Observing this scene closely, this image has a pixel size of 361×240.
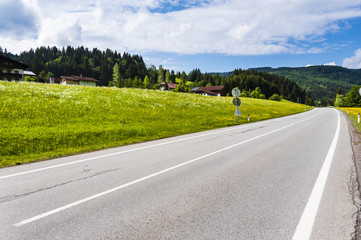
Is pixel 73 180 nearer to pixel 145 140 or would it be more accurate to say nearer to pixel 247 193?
pixel 247 193

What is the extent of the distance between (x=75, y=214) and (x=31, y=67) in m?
150

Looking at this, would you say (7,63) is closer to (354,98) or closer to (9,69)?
(9,69)

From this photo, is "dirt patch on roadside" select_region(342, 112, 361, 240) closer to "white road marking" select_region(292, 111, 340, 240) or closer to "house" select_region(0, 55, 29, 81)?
"white road marking" select_region(292, 111, 340, 240)

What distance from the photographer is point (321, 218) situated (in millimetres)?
3930

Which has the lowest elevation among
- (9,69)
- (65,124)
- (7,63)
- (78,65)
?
→ (65,124)

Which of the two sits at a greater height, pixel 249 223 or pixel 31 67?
pixel 31 67

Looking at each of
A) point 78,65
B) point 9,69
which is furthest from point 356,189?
point 78,65

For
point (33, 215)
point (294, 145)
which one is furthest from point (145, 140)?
point (33, 215)

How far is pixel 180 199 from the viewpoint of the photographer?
467 cm

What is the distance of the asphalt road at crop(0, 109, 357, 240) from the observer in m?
3.53

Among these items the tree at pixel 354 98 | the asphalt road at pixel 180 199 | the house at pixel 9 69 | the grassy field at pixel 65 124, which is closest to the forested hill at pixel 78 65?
the house at pixel 9 69

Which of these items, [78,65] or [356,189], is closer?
[356,189]

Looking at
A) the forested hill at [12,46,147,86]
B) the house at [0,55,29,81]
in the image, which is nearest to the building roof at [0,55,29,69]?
the house at [0,55,29,81]

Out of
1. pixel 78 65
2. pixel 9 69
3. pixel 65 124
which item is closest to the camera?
pixel 65 124
